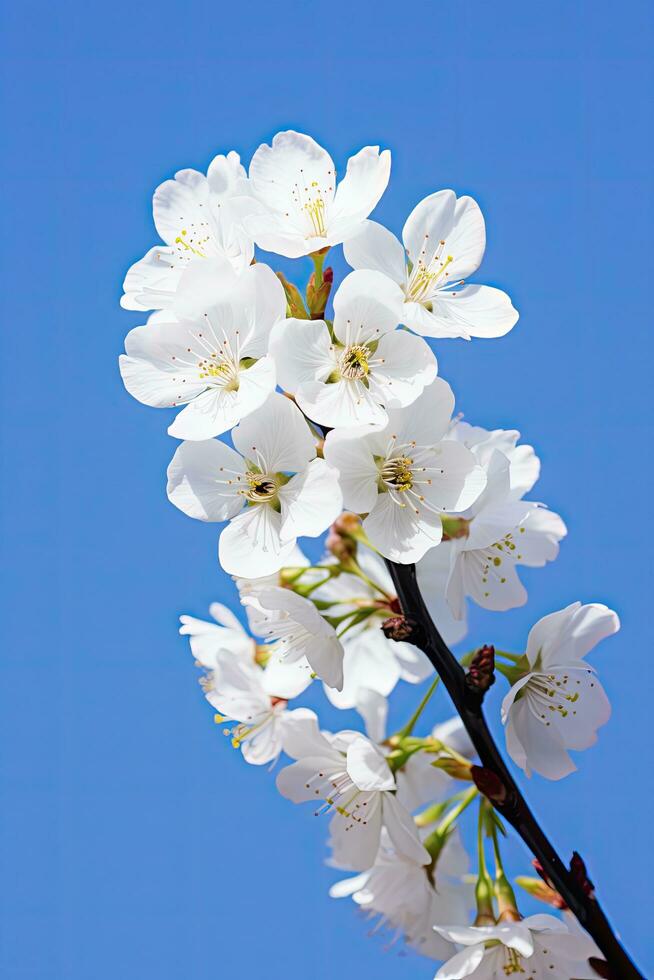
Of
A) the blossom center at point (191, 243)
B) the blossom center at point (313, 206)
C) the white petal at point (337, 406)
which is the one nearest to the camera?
the white petal at point (337, 406)

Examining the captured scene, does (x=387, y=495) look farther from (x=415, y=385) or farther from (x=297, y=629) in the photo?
(x=297, y=629)

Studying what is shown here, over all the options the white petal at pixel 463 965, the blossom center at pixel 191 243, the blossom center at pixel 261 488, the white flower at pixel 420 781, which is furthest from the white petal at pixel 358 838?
the blossom center at pixel 191 243

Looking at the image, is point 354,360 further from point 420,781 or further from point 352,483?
point 420,781

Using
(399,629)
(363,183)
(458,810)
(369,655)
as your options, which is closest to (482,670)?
(399,629)

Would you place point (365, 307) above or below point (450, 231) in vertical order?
below

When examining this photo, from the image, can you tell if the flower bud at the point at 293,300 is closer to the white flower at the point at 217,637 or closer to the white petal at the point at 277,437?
the white petal at the point at 277,437

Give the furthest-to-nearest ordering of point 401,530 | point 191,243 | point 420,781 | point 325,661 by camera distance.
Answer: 1. point 420,781
2. point 191,243
3. point 325,661
4. point 401,530
